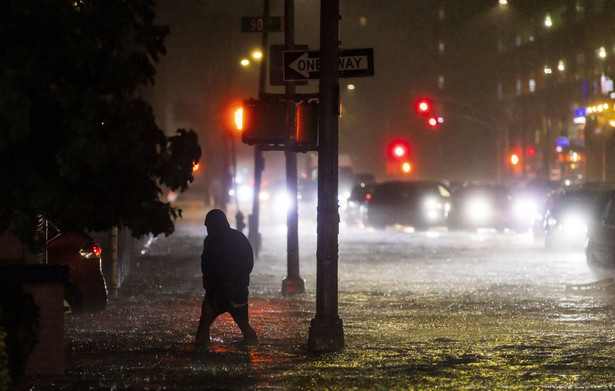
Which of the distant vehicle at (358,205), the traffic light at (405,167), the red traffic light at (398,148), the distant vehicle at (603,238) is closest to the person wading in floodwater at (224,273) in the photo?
the distant vehicle at (603,238)

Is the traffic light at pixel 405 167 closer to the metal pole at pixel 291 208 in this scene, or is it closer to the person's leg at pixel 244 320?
the metal pole at pixel 291 208

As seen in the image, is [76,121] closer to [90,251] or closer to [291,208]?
[90,251]

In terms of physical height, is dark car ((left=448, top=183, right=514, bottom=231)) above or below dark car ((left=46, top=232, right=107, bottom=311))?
above

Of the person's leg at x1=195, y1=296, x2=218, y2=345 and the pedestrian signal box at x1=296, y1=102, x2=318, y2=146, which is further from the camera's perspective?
the person's leg at x1=195, y1=296, x2=218, y2=345

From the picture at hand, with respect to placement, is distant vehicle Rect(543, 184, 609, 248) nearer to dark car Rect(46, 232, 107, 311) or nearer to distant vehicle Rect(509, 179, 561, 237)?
distant vehicle Rect(509, 179, 561, 237)

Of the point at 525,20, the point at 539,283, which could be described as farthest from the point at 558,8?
the point at 539,283

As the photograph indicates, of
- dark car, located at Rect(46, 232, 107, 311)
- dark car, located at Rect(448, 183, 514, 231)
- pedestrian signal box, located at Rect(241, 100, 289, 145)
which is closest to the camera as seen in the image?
pedestrian signal box, located at Rect(241, 100, 289, 145)

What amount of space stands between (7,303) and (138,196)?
1387mm

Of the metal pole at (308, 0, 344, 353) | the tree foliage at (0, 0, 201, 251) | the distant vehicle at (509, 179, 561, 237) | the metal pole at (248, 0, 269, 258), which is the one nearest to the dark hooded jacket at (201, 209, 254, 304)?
the metal pole at (308, 0, 344, 353)

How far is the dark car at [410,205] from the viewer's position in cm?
4147

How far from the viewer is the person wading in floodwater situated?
1215 cm

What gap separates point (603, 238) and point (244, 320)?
1033cm

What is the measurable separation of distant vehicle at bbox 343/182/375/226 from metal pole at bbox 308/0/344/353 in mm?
30587

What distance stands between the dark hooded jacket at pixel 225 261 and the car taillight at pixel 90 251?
9.40 ft
